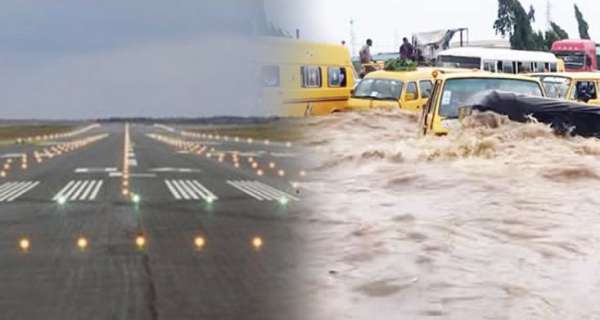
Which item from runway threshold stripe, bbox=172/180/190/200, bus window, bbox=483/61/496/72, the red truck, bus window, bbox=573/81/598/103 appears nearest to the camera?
runway threshold stripe, bbox=172/180/190/200

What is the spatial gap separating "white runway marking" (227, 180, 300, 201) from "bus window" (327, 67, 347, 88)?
11.5 meters

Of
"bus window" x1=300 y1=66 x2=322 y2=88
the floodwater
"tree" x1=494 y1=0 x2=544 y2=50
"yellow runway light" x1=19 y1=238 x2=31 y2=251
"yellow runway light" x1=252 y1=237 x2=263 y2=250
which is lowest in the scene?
the floodwater

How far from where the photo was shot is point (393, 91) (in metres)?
17.0

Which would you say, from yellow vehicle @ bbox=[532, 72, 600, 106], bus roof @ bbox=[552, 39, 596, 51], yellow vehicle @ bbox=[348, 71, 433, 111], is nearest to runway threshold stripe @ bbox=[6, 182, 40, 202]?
yellow vehicle @ bbox=[348, 71, 433, 111]

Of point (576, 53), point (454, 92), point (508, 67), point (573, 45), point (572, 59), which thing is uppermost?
point (573, 45)

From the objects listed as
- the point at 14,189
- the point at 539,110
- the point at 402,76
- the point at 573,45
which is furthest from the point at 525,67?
the point at 14,189

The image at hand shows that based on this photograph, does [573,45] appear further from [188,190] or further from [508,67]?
[188,190]

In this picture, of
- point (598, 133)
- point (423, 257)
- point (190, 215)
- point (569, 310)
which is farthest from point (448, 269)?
point (598, 133)

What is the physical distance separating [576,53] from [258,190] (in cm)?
3430

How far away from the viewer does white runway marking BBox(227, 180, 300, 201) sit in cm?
407

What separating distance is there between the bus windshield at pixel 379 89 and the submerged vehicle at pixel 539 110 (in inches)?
208

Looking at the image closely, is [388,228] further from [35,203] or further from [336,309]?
[35,203]

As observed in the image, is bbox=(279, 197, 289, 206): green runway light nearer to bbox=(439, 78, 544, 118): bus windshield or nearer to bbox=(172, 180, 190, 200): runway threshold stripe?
bbox=(172, 180, 190, 200): runway threshold stripe

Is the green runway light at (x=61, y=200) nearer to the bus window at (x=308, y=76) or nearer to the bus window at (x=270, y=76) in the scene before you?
the bus window at (x=270, y=76)
